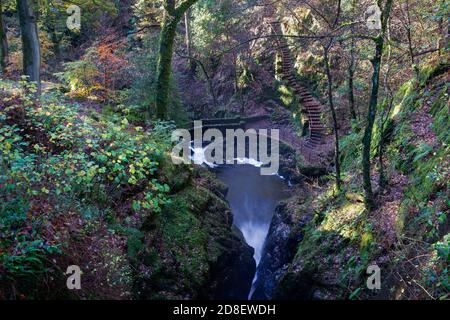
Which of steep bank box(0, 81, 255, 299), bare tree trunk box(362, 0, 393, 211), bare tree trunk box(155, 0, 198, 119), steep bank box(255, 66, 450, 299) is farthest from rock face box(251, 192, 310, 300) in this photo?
bare tree trunk box(155, 0, 198, 119)

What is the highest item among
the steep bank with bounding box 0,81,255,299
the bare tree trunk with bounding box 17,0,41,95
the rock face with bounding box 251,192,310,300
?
the bare tree trunk with bounding box 17,0,41,95

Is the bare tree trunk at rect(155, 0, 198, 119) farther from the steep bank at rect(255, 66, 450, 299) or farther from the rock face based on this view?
the steep bank at rect(255, 66, 450, 299)

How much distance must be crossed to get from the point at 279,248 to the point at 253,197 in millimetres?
4919

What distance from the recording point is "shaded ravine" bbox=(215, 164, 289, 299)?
1402cm

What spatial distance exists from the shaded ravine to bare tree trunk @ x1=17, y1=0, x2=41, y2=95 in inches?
342

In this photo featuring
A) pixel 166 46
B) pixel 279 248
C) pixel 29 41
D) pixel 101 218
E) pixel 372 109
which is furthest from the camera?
pixel 279 248

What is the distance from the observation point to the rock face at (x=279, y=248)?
10547 mm

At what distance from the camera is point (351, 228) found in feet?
26.6

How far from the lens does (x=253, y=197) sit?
16.1 m

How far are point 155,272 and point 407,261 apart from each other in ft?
15.2

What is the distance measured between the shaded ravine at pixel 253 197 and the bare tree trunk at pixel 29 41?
8.70m

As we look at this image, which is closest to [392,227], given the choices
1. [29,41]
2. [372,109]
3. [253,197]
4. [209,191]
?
[372,109]

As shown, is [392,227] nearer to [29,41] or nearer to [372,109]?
[372,109]

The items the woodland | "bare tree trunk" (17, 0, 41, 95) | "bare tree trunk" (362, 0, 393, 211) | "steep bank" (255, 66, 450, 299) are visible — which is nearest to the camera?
the woodland
